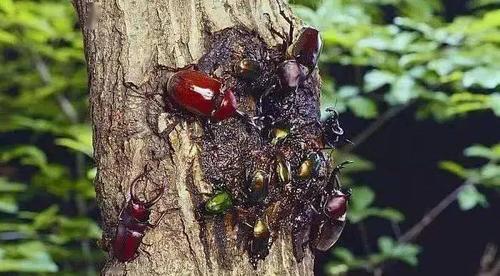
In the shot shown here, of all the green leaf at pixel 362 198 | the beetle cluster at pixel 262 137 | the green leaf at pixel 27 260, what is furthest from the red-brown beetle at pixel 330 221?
the green leaf at pixel 362 198

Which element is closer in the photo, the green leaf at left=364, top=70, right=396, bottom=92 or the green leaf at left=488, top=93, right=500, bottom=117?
the green leaf at left=488, top=93, right=500, bottom=117

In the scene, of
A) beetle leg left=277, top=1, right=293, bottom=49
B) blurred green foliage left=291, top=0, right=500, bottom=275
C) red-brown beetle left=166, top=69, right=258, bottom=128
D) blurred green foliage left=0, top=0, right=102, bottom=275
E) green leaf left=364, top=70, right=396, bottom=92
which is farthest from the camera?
blurred green foliage left=0, top=0, right=102, bottom=275

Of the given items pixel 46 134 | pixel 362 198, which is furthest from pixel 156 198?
pixel 46 134

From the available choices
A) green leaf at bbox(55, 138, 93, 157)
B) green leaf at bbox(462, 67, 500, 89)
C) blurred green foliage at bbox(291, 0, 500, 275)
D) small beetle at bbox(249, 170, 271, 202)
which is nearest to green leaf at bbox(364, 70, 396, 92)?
blurred green foliage at bbox(291, 0, 500, 275)

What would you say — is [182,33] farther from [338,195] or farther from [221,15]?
[338,195]

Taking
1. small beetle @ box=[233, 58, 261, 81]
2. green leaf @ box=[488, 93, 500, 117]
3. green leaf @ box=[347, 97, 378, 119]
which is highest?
green leaf @ box=[347, 97, 378, 119]

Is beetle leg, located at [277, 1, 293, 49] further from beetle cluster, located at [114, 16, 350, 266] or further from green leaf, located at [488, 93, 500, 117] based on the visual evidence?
green leaf, located at [488, 93, 500, 117]

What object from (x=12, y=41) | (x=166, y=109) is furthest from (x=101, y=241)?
(x=12, y=41)
